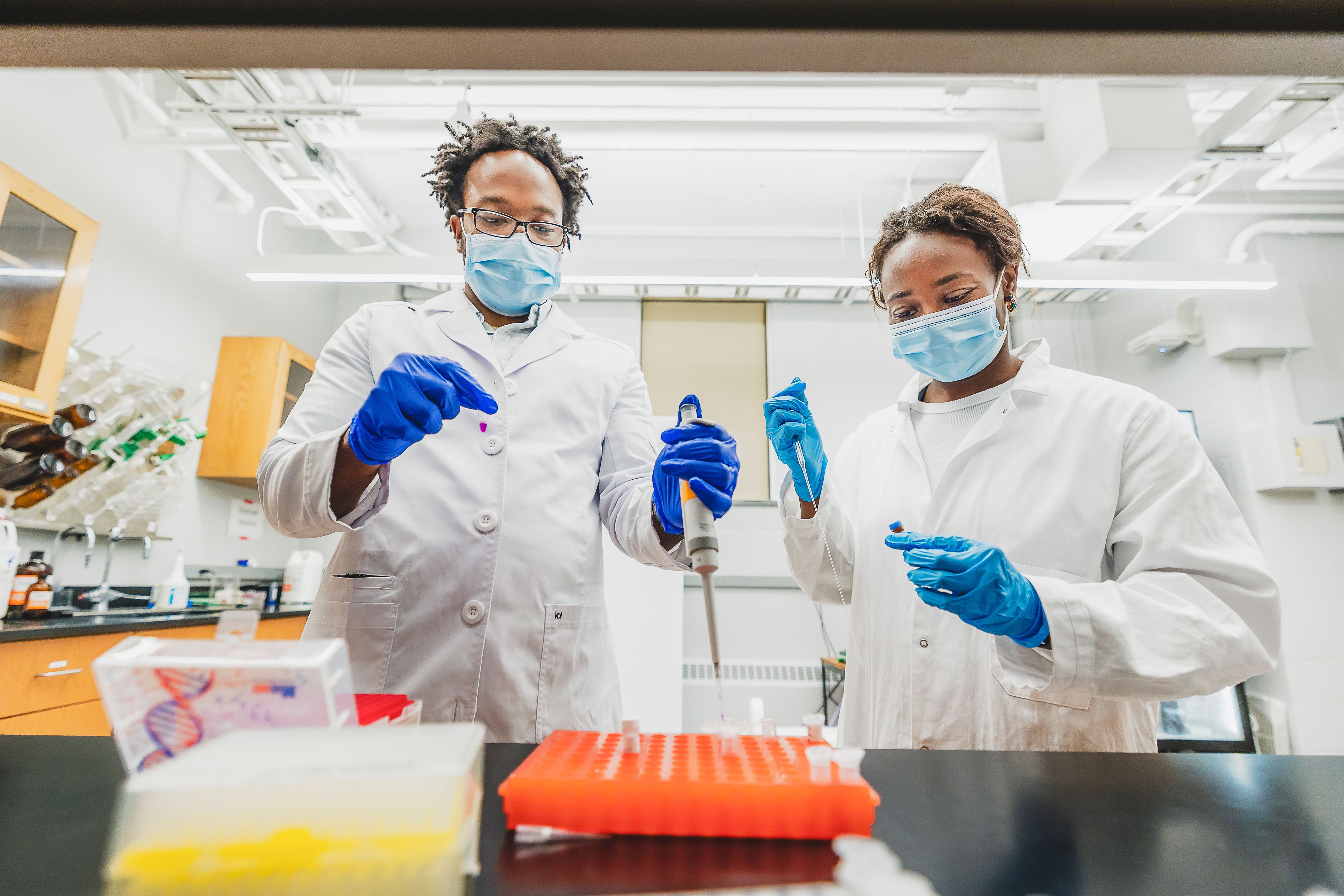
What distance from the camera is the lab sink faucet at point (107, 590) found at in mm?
2584

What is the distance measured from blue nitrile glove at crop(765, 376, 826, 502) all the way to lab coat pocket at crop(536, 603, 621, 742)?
0.43 metres

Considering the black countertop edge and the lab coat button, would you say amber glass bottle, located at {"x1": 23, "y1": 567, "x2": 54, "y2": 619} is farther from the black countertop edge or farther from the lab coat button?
the lab coat button

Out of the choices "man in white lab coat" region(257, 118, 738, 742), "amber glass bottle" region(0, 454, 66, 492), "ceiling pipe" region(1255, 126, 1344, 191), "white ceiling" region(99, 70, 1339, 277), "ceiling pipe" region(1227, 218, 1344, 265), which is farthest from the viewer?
"ceiling pipe" region(1227, 218, 1344, 265)

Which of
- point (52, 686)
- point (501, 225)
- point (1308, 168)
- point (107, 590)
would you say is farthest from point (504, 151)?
point (1308, 168)

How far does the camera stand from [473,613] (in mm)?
1000

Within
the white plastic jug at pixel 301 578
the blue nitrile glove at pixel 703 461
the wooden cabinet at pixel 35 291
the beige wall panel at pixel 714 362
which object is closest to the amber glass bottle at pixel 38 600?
the wooden cabinet at pixel 35 291

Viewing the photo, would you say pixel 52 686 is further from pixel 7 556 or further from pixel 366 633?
pixel 366 633

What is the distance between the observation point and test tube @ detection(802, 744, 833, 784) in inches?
18.8

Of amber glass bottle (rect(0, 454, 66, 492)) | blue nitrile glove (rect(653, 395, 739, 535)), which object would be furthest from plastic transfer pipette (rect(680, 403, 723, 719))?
amber glass bottle (rect(0, 454, 66, 492))

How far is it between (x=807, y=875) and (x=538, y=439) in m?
0.84

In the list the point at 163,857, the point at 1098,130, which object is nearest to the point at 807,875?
the point at 163,857

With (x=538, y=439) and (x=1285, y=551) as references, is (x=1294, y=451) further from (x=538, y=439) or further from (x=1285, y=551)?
(x=538, y=439)

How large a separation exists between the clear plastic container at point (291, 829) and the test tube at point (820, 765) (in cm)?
28

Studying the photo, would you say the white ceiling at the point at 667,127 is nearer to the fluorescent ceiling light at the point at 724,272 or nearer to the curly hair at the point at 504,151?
the fluorescent ceiling light at the point at 724,272
